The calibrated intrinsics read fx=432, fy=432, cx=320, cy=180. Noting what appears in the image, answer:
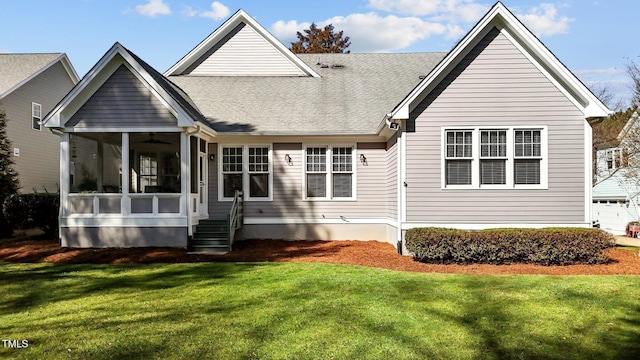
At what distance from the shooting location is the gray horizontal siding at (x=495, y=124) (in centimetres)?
1131

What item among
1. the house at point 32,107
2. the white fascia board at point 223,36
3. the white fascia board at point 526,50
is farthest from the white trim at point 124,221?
the house at point 32,107

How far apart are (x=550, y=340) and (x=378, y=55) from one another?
16167 millimetres

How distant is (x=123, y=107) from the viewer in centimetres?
1213

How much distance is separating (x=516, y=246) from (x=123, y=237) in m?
10.3

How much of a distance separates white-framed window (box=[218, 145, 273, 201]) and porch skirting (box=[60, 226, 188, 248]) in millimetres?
2416

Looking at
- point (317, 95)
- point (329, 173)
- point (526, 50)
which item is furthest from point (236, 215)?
point (526, 50)

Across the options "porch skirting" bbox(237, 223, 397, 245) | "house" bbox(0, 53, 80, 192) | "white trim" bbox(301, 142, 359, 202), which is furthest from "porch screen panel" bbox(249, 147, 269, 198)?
"house" bbox(0, 53, 80, 192)

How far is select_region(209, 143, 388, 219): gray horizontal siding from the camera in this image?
Answer: 14039mm

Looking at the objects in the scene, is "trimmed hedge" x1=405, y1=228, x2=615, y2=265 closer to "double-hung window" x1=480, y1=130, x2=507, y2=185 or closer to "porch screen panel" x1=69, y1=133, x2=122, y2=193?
"double-hung window" x1=480, y1=130, x2=507, y2=185

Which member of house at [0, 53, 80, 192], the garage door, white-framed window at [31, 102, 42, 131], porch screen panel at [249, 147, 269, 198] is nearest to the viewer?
porch screen panel at [249, 147, 269, 198]

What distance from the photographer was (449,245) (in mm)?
10188

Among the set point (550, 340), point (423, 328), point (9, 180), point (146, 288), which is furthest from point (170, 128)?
point (550, 340)

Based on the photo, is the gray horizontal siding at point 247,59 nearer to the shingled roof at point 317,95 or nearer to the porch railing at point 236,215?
the shingled roof at point 317,95

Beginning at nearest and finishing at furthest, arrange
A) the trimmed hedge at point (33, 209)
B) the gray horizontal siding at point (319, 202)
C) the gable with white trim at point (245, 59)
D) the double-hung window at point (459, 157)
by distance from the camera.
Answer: the double-hung window at point (459, 157) < the trimmed hedge at point (33, 209) < the gray horizontal siding at point (319, 202) < the gable with white trim at point (245, 59)
